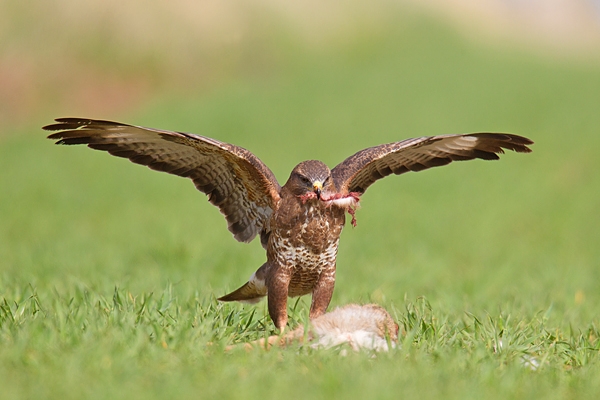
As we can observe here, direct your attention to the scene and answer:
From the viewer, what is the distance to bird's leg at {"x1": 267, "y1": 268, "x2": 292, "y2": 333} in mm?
5324

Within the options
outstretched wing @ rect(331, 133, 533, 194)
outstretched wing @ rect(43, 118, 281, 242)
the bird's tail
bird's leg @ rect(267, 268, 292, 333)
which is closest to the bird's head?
outstretched wing @ rect(43, 118, 281, 242)

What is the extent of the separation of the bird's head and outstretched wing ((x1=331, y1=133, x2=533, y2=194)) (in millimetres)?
325

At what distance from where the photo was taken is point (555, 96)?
25.0m

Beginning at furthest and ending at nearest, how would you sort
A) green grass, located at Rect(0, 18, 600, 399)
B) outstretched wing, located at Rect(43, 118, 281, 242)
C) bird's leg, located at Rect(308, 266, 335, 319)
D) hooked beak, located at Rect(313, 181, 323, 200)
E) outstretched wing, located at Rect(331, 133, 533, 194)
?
outstretched wing, located at Rect(331, 133, 533, 194)
bird's leg, located at Rect(308, 266, 335, 319)
outstretched wing, located at Rect(43, 118, 281, 242)
hooked beak, located at Rect(313, 181, 323, 200)
green grass, located at Rect(0, 18, 600, 399)

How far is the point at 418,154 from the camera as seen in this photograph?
20.4ft

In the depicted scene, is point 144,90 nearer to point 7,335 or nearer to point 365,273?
point 365,273

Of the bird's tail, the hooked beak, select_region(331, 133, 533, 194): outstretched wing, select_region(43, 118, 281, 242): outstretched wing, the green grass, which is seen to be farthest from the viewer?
the bird's tail

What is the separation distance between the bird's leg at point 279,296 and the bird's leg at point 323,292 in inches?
8.7

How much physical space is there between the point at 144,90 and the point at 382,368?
21.0 metres

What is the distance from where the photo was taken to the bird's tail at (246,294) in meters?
5.89

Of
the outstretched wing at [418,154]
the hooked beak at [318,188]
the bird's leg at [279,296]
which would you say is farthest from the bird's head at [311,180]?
the bird's leg at [279,296]

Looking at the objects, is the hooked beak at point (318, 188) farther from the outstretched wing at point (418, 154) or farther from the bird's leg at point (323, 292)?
the bird's leg at point (323, 292)

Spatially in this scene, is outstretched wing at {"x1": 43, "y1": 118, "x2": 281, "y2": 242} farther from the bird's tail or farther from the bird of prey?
the bird's tail

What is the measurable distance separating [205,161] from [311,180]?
88cm
